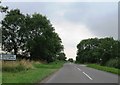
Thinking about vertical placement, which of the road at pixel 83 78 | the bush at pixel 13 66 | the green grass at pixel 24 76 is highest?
the bush at pixel 13 66

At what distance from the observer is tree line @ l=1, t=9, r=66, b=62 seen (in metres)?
86.6

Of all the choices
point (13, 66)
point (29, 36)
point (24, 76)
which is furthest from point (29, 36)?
point (24, 76)

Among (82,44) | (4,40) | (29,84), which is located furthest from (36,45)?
(82,44)

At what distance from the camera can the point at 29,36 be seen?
87750mm

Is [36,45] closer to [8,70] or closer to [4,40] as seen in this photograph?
[4,40]

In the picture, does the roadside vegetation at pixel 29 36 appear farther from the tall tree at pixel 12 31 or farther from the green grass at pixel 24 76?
the green grass at pixel 24 76

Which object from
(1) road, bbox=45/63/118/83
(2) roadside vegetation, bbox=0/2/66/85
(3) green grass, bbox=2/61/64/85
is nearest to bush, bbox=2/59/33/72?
(3) green grass, bbox=2/61/64/85

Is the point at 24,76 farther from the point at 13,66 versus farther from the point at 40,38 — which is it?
the point at 40,38

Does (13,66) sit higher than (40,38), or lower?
lower

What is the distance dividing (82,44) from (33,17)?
105 m

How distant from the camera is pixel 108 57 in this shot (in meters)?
94.3

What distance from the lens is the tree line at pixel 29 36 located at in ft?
284

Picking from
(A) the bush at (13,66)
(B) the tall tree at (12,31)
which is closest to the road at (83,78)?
(A) the bush at (13,66)

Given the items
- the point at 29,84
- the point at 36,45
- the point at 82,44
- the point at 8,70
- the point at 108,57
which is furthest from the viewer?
the point at 82,44
